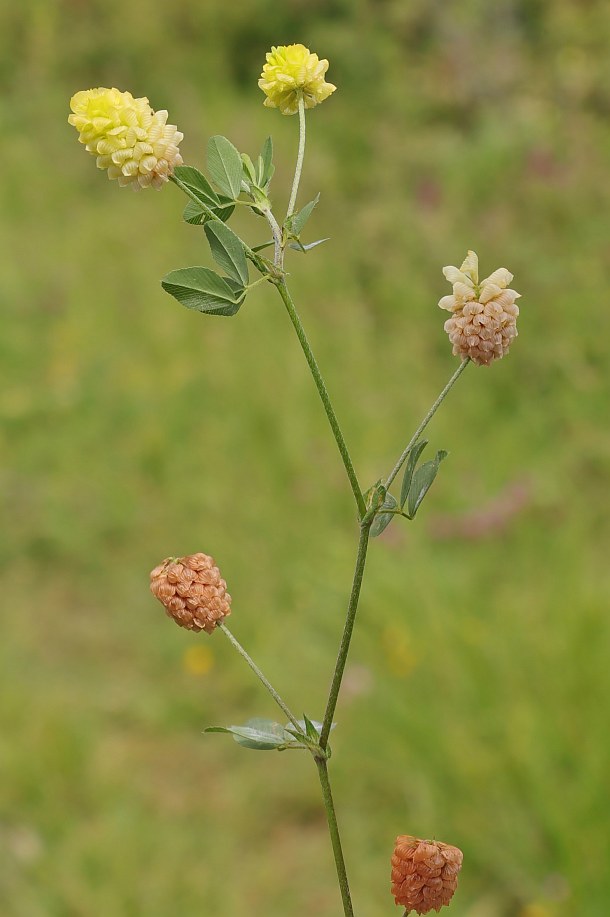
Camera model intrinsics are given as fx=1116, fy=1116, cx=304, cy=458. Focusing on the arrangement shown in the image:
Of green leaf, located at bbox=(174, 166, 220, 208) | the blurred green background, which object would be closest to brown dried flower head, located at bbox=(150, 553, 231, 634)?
green leaf, located at bbox=(174, 166, 220, 208)

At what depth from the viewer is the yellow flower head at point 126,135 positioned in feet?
1.30

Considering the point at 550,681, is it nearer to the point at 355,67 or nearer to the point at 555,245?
the point at 555,245

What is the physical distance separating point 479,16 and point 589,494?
2198 mm

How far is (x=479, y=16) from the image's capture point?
404 centimetres

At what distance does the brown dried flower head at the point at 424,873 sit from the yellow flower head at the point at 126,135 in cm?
25

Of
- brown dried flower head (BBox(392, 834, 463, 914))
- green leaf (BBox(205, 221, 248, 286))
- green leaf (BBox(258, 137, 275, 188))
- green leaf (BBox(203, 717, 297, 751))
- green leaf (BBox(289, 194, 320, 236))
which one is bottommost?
brown dried flower head (BBox(392, 834, 463, 914))

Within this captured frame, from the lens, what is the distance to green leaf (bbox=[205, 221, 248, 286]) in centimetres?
42

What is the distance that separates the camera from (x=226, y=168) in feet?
1.48

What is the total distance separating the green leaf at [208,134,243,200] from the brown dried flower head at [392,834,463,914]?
26cm

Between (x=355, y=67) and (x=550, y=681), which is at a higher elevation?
(x=355, y=67)

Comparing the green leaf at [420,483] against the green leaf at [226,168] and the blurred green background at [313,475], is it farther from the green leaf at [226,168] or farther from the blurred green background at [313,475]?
the blurred green background at [313,475]

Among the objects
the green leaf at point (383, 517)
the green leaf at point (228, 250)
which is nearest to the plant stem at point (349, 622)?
the green leaf at point (383, 517)

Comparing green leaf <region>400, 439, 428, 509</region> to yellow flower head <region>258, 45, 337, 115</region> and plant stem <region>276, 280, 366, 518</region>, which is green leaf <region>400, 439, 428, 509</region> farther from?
yellow flower head <region>258, 45, 337, 115</region>

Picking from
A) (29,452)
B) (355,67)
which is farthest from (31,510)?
(355,67)
